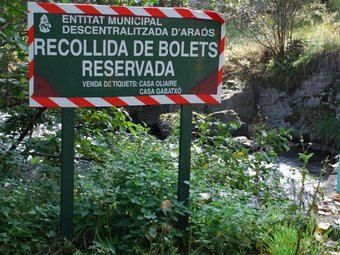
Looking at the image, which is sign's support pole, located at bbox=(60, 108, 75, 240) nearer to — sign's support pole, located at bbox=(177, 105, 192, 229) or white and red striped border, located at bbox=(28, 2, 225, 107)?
white and red striped border, located at bbox=(28, 2, 225, 107)

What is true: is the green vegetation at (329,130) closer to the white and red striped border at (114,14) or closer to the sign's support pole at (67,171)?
the white and red striped border at (114,14)

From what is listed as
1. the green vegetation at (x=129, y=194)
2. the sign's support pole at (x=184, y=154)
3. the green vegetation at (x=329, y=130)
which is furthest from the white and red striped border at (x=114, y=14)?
the green vegetation at (x=329, y=130)

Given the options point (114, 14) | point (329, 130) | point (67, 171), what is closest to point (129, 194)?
point (67, 171)

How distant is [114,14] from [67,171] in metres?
1.05

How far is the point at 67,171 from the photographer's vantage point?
137 inches

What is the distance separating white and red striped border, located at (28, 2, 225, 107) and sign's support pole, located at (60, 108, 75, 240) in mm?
105

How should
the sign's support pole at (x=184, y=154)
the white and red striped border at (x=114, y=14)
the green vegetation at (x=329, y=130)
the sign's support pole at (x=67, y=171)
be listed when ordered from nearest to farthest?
the white and red striped border at (x=114, y=14) < the sign's support pole at (x=67, y=171) < the sign's support pole at (x=184, y=154) < the green vegetation at (x=329, y=130)

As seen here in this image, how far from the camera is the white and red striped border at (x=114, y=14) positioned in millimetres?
3342

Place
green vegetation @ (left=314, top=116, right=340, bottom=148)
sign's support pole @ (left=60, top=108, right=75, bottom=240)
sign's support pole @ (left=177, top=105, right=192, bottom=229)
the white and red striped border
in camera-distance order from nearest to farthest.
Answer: the white and red striped border < sign's support pole @ (left=60, top=108, right=75, bottom=240) < sign's support pole @ (left=177, top=105, right=192, bottom=229) < green vegetation @ (left=314, top=116, right=340, bottom=148)

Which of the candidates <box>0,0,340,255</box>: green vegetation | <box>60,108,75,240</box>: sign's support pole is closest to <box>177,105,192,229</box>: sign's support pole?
<box>0,0,340,255</box>: green vegetation

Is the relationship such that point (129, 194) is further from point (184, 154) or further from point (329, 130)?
point (329, 130)

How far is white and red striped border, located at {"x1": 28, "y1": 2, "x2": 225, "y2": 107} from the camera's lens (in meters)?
3.34

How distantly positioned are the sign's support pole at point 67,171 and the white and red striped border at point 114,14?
11 centimetres

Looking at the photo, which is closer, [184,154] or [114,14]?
[114,14]
